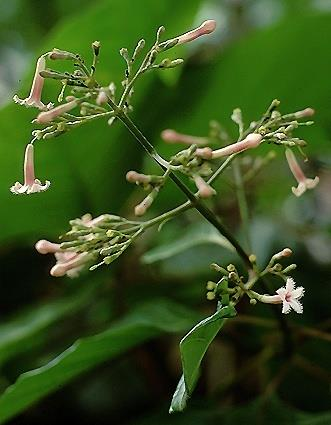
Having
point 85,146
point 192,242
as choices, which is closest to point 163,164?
point 192,242

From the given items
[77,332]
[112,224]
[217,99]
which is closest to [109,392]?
[77,332]

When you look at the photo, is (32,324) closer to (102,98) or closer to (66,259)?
(66,259)

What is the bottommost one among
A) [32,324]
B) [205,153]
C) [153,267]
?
[153,267]

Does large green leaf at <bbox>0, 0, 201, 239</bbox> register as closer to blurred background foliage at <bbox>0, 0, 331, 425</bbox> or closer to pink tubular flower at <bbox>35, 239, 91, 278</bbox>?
blurred background foliage at <bbox>0, 0, 331, 425</bbox>

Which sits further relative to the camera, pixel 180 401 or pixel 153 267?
pixel 153 267

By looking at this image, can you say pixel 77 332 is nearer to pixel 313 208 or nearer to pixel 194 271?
pixel 194 271

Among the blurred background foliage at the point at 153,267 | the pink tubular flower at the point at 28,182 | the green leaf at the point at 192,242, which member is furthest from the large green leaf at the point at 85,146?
the pink tubular flower at the point at 28,182

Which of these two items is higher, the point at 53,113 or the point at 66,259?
the point at 53,113
